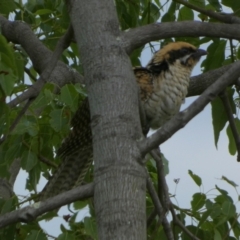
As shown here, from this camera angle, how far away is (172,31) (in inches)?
106

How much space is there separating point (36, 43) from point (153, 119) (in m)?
0.73

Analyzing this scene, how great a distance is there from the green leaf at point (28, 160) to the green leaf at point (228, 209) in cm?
92

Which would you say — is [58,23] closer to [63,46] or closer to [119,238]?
[63,46]

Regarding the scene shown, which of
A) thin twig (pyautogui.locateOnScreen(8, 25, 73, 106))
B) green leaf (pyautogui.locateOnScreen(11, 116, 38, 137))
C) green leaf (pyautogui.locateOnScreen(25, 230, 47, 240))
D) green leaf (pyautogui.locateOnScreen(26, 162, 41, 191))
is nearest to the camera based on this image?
thin twig (pyautogui.locateOnScreen(8, 25, 73, 106))

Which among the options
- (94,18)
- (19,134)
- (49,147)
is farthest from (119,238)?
(49,147)

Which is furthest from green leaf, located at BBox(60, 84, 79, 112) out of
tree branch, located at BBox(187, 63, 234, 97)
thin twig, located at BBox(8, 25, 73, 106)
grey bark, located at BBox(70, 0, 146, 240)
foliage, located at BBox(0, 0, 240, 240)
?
grey bark, located at BBox(70, 0, 146, 240)

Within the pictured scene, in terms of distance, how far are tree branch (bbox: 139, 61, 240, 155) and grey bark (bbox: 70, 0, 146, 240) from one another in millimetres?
45

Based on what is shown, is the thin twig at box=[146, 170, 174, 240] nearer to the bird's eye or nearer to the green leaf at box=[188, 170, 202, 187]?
the green leaf at box=[188, 170, 202, 187]

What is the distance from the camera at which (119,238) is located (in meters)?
2.15

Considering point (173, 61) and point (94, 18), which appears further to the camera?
point (173, 61)

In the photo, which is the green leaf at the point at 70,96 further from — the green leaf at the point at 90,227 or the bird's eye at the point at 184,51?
the bird's eye at the point at 184,51

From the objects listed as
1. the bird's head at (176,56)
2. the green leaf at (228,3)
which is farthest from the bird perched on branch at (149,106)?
the green leaf at (228,3)

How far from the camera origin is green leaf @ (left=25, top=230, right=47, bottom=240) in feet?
10.0

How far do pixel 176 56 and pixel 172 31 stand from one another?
5.79 ft
